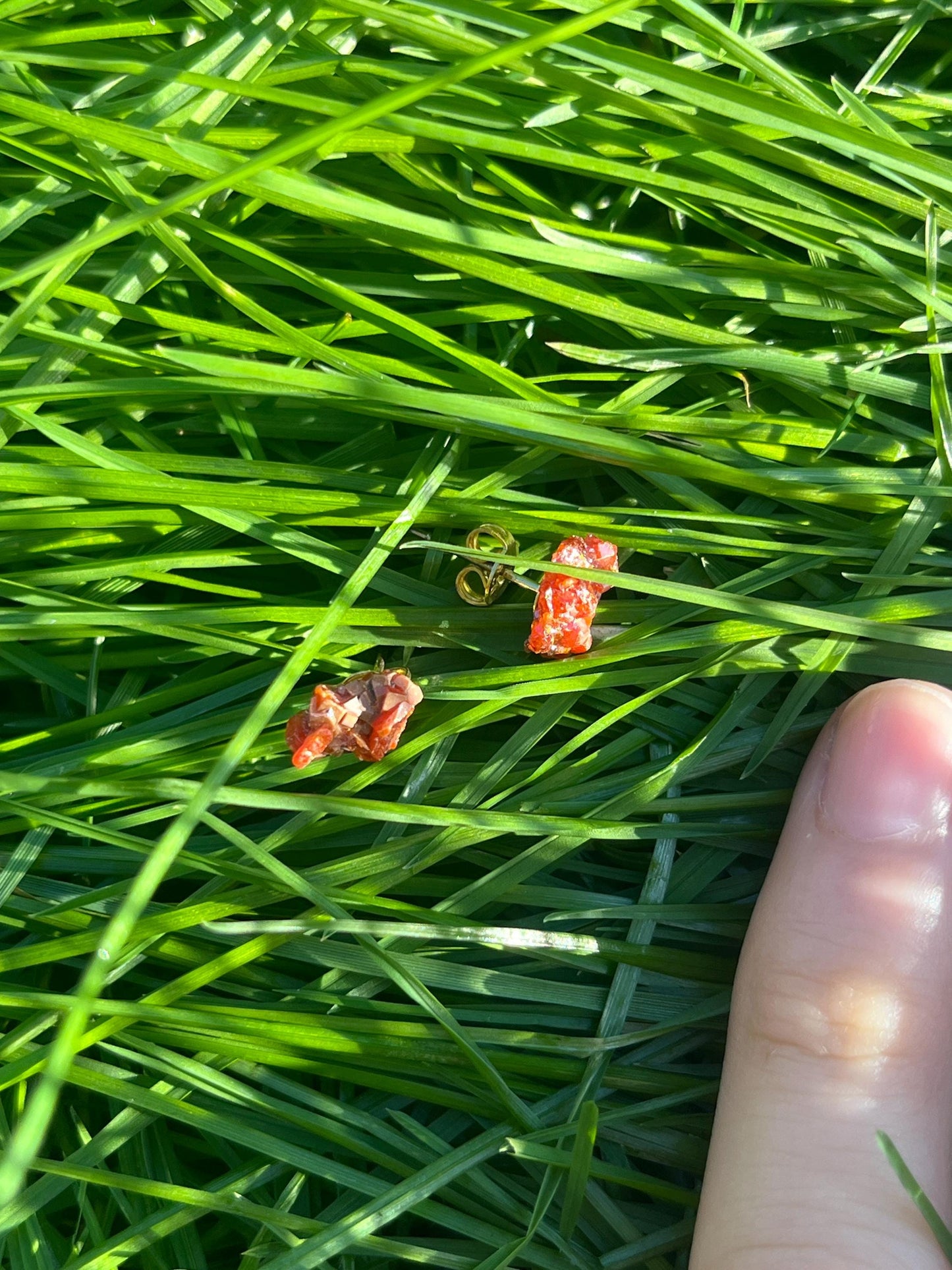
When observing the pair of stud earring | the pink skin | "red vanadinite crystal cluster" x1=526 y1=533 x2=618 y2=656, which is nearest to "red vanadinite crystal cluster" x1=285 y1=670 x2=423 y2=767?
the pair of stud earring

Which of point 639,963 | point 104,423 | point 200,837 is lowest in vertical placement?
point 639,963

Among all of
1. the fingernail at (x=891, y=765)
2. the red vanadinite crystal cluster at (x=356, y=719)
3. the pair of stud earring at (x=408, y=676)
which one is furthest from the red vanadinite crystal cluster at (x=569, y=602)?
the fingernail at (x=891, y=765)

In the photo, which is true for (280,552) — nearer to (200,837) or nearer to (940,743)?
(200,837)

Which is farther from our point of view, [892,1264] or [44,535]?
[44,535]

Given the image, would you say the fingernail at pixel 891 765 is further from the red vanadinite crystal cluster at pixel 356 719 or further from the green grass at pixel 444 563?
the red vanadinite crystal cluster at pixel 356 719

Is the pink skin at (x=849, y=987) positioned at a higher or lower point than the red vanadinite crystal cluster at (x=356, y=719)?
lower

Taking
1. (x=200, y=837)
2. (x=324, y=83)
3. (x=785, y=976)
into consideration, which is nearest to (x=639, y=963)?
(x=785, y=976)

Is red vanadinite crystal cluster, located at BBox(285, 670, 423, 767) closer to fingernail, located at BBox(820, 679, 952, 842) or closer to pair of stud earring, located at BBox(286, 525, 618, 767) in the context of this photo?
pair of stud earring, located at BBox(286, 525, 618, 767)
